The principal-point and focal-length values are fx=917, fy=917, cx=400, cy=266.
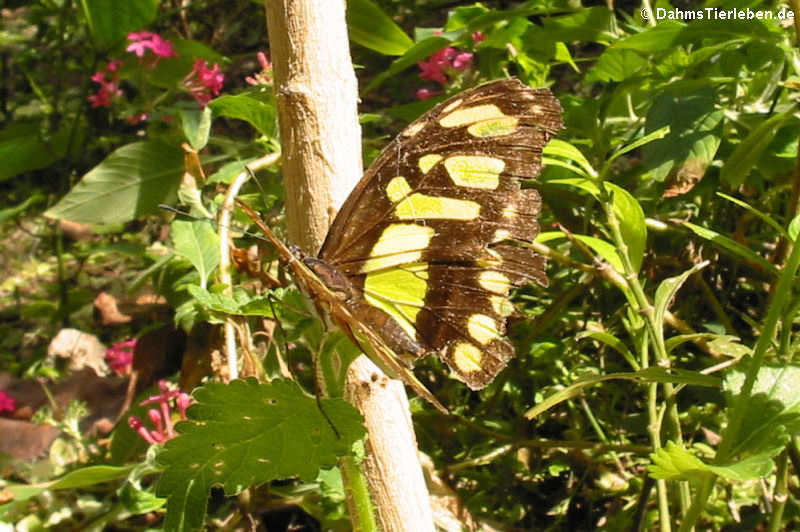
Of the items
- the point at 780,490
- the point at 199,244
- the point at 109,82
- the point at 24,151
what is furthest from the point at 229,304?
the point at 24,151

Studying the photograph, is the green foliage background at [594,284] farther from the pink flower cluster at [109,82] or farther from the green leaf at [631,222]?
the pink flower cluster at [109,82]

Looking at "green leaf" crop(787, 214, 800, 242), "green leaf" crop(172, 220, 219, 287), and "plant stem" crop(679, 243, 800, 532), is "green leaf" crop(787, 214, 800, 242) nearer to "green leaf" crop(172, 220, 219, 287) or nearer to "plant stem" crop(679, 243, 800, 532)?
"plant stem" crop(679, 243, 800, 532)

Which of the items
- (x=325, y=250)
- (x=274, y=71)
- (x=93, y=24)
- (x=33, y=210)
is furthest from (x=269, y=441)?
(x=33, y=210)

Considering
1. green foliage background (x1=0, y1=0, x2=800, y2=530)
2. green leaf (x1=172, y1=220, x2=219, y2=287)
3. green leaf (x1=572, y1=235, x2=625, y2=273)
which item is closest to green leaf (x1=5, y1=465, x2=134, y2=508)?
green foliage background (x1=0, y1=0, x2=800, y2=530)

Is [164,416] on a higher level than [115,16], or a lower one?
lower

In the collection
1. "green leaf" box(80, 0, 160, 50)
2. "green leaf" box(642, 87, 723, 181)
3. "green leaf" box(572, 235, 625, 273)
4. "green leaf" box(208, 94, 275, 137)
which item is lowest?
"green leaf" box(572, 235, 625, 273)

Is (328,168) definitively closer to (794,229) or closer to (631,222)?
(631,222)
